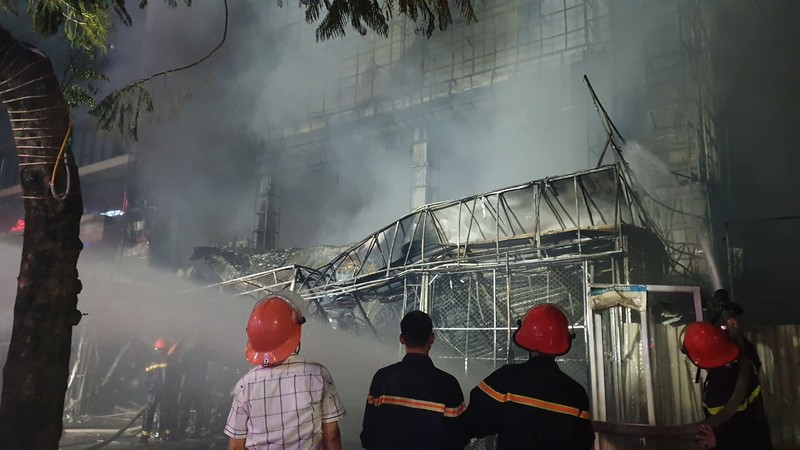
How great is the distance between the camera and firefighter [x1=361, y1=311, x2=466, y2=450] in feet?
8.56

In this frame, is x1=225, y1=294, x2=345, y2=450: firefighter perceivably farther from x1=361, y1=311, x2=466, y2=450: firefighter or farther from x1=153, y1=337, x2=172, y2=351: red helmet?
x1=153, y1=337, x2=172, y2=351: red helmet

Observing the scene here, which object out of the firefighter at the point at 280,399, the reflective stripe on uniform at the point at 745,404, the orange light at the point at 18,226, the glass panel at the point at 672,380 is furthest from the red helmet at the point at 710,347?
the orange light at the point at 18,226

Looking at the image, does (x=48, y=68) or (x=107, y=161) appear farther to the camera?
(x=107, y=161)

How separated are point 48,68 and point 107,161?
82.6 ft

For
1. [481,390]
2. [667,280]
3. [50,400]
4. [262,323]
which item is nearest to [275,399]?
[262,323]

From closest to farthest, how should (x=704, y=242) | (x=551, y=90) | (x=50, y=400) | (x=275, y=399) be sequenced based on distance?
(x=275, y=399) → (x=50, y=400) → (x=704, y=242) → (x=551, y=90)

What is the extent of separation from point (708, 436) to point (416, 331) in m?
2.18

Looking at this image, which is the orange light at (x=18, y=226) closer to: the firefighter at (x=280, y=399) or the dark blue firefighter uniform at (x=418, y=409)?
the firefighter at (x=280, y=399)

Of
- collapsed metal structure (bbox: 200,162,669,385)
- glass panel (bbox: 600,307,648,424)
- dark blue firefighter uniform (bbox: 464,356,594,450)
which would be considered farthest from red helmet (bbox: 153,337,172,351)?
dark blue firefighter uniform (bbox: 464,356,594,450)

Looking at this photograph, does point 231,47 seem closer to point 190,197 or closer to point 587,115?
point 190,197

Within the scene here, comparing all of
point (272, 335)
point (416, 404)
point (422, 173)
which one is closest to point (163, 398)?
point (272, 335)

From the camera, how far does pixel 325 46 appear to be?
21.1 meters

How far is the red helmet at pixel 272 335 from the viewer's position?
8.45 ft

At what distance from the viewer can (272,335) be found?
2592 millimetres
